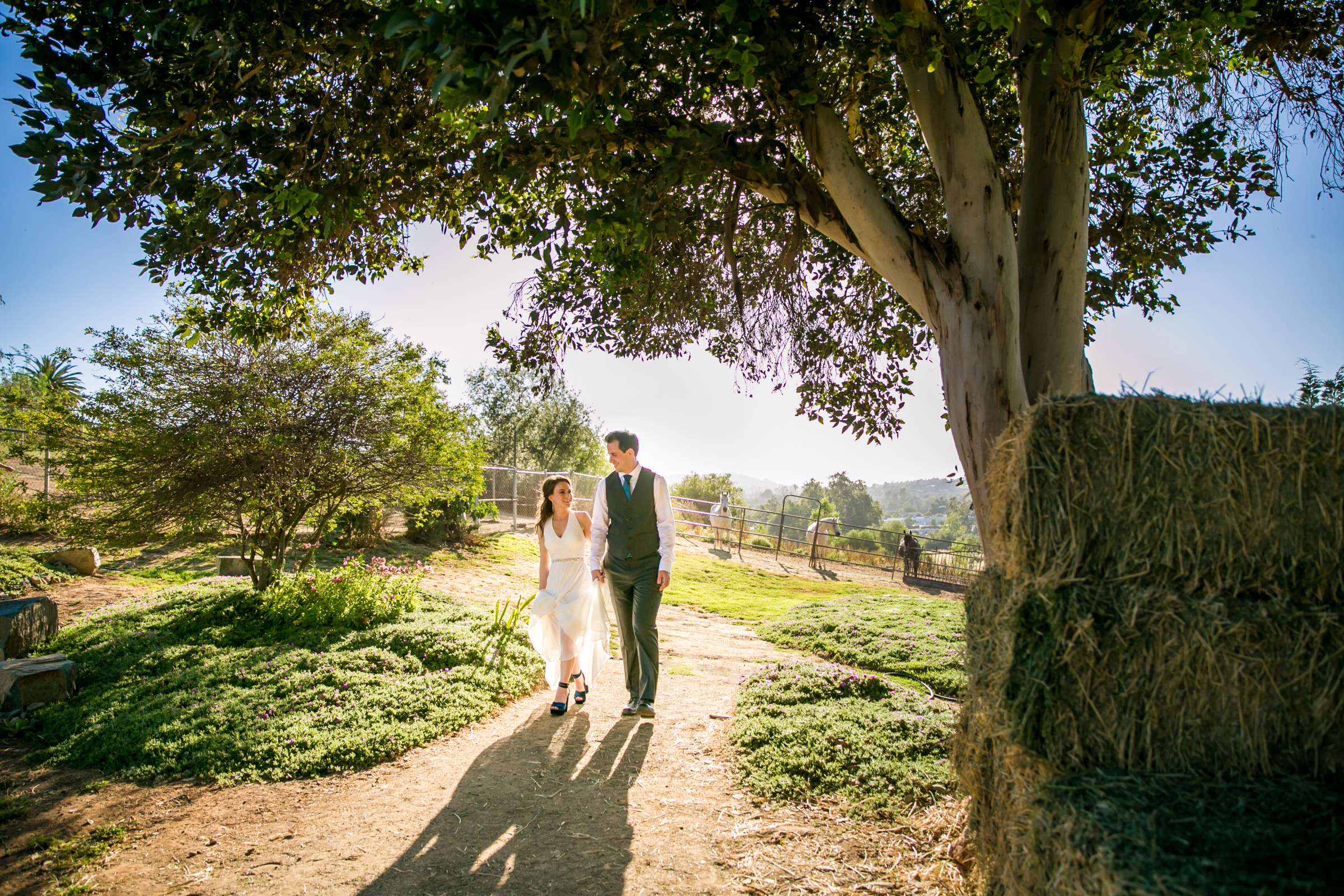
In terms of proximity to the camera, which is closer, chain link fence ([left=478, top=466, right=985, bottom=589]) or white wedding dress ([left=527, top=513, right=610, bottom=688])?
white wedding dress ([left=527, top=513, right=610, bottom=688])

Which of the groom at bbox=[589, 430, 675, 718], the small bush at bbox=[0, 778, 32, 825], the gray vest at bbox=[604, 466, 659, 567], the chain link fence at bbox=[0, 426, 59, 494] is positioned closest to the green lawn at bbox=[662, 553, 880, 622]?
the groom at bbox=[589, 430, 675, 718]

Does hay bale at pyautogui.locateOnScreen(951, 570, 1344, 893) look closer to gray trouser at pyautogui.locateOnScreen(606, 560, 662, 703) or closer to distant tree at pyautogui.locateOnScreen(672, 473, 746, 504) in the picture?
gray trouser at pyautogui.locateOnScreen(606, 560, 662, 703)

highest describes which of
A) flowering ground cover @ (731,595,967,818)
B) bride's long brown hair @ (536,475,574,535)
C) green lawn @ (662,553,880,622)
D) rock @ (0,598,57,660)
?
bride's long brown hair @ (536,475,574,535)

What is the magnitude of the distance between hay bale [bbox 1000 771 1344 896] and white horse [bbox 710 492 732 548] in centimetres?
1850

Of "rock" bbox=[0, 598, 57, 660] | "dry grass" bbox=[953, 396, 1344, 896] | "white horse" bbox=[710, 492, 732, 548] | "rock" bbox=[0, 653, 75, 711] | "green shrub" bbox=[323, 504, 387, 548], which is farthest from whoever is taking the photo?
"white horse" bbox=[710, 492, 732, 548]

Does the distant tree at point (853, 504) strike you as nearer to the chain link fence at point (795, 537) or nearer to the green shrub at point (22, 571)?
the chain link fence at point (795, 537)

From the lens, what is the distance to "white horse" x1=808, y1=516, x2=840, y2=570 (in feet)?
64.4

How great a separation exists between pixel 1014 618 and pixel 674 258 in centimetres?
470

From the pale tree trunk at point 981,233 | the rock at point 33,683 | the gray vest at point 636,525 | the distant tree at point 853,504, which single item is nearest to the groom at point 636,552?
the gray vest at point 636,525

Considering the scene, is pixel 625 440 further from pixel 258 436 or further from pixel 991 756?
pixel 258 436

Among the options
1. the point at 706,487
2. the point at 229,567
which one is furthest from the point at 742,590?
the point at 706,487

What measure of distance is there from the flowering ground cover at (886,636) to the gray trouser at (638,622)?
2.56 m

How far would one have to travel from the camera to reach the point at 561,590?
5992 millimetres

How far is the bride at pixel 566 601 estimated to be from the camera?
19.5 feet
